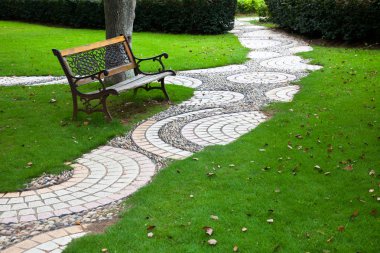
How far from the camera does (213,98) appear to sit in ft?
29.0

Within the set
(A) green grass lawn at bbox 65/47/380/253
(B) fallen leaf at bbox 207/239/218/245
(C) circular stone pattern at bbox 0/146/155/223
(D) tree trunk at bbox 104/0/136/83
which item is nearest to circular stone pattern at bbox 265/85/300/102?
(A) green grass lawn at bbox 65/47/380/253

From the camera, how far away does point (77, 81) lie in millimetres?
7086

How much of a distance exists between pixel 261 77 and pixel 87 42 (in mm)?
8350

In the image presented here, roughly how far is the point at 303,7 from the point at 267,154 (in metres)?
12.7

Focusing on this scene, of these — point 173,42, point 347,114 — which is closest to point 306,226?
point 347,114

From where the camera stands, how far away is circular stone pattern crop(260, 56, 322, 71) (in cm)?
1171

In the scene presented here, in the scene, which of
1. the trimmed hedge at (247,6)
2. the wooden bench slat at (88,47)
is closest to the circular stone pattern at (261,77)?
the wooden bench slat at (88,47)

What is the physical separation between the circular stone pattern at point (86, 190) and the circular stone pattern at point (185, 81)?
14.7 ft

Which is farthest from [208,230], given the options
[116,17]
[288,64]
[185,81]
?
[288,64]

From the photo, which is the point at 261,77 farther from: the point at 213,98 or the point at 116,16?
the point at 116,16

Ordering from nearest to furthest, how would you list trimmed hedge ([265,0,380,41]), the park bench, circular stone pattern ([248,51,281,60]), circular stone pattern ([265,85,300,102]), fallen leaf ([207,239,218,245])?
fallen leaf ([207,239,218,245]) < the park bench < circular stone pattern ([265,85,300,102]) < circular stone pattern ([248,51,281,60]) < trimmed hedge ([265,0,380,41])

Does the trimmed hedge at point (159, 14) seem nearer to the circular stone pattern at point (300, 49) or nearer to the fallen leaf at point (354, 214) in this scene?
the circular stone pattern at point (300, 49)

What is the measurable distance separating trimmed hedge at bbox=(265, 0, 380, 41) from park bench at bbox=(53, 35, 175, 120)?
8488 millimetres

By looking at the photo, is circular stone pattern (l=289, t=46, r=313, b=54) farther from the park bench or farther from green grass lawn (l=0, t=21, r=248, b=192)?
the park bench
